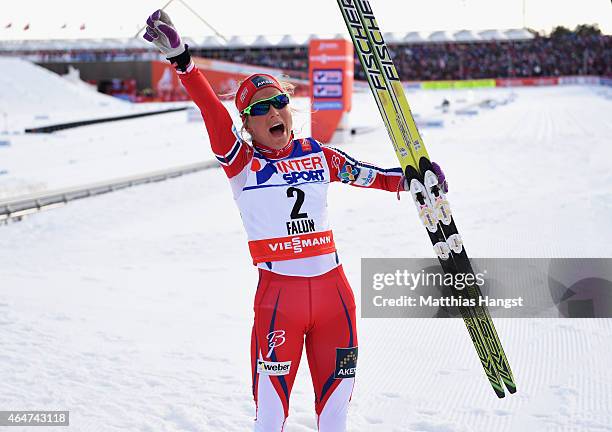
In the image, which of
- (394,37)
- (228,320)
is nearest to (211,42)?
(394,37)

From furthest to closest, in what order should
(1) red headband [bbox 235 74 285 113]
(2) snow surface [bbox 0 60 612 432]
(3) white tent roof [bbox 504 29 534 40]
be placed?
(3) white tent roof [bbox 504 29 534 40]
(2) snow surface [bbox 0 60 612 432]
(1) red headband [bbox 235 74 285 113]

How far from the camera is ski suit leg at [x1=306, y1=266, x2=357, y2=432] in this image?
3129 mm

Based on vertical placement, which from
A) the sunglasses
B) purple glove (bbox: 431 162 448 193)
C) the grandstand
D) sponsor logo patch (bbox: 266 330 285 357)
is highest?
the grandstand

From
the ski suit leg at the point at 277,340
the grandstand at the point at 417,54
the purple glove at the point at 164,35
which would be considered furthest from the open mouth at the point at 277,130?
the grandstand at the point at 417,54

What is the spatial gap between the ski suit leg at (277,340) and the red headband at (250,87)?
80 centimetres

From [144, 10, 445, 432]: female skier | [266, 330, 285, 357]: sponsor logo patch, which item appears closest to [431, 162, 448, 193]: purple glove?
[144, 10, 445, 432]: female skier

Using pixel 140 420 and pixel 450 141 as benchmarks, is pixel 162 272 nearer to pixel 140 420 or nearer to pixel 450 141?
pixel 140 420

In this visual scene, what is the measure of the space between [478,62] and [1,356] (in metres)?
65.6

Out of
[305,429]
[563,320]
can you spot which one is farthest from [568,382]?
[305,429]

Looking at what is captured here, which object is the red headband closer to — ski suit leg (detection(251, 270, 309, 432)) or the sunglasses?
the sunglasses

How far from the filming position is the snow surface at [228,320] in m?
4.80

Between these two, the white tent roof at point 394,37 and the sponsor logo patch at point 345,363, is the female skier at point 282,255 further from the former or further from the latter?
the white tent roof at point 394,37

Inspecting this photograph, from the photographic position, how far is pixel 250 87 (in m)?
3.23

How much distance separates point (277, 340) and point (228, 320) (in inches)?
155
